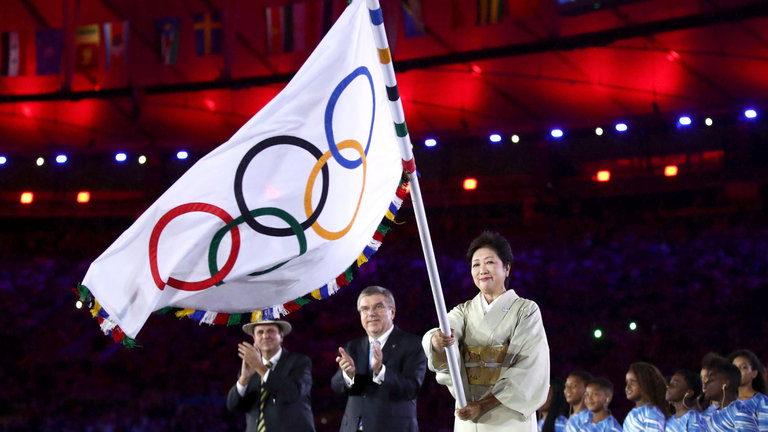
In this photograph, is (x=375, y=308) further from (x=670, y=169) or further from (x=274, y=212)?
(x=670, y=169)

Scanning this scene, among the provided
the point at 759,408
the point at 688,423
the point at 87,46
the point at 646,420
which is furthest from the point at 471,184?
the point at 759,408

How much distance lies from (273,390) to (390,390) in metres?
0.94

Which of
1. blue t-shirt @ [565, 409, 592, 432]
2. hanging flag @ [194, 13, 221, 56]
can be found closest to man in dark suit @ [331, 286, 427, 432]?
blue t-shirt @ [565, 409, 592, 432]

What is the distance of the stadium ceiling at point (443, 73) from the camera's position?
13961 millimetres

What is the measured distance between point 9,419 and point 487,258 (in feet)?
37.6

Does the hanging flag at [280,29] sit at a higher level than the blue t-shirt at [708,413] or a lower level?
higher

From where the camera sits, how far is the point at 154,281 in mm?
3111

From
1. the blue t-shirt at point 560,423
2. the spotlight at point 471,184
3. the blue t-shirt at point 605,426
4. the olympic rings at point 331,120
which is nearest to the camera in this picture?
the olympic rings at point 331,120

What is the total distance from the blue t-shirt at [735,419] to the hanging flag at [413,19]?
31.3ft

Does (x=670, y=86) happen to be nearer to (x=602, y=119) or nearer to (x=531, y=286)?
(x=602, y=119)

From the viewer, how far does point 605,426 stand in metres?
6.46

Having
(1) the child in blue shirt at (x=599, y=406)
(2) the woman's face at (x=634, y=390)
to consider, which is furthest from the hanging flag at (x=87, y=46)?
(2) the woman's face at (x=634, y=390)

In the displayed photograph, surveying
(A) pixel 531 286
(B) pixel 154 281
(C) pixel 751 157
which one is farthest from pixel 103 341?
(B) pixel 154 281

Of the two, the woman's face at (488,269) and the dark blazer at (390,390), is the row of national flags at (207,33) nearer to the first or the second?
the dark blazer at (390,390)
